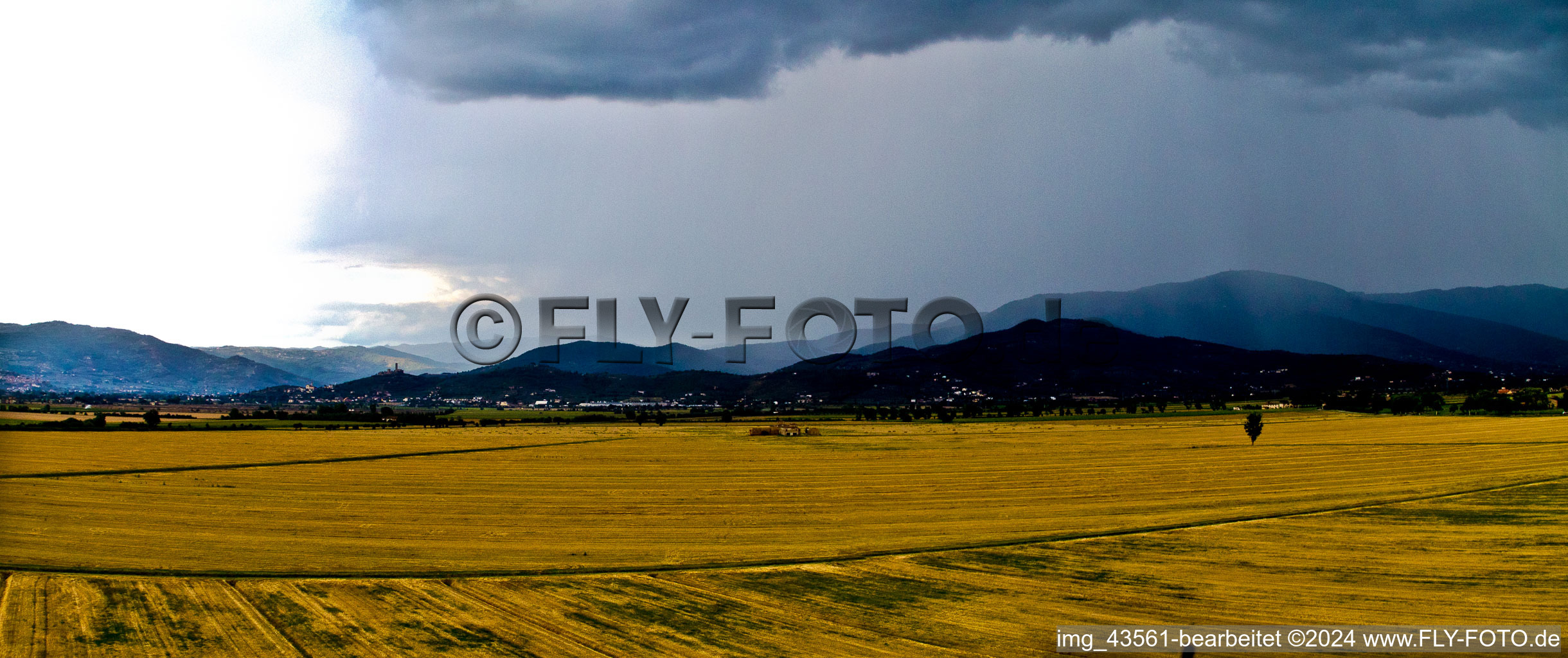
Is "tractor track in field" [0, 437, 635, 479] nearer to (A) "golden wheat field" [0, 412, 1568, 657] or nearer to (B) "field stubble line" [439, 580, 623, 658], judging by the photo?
(A) "golden wheat field" [0, 412, 1568, 657]

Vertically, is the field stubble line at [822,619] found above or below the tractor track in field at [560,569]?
below

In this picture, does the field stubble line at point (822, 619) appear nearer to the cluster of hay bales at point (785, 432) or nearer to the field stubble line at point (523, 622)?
the field stubble line at point (523, 622)

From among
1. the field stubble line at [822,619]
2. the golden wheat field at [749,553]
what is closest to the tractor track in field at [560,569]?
the golden wheat field at [749,553]

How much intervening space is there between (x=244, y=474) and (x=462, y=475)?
12809 millimetres

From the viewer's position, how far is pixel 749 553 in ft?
94.3

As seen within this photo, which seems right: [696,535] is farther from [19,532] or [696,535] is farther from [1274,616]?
[19,532]

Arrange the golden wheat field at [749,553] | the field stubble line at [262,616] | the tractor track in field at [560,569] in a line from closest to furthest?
the field stubble line at [262,616], the golden wheat field at [749,553], the tractor track in field at [560,569]

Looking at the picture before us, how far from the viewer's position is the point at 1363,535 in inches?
1209

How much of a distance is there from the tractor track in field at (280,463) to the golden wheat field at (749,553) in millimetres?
867

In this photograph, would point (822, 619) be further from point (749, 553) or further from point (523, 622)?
point (749, 553)

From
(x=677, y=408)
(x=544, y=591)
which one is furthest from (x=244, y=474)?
(x=677, y=408)

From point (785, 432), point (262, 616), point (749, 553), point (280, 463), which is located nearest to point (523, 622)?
point (262, 616)

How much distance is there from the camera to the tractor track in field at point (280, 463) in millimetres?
49906

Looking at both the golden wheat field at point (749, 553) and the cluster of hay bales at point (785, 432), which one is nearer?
the golden wheat field at point (749, 553)
